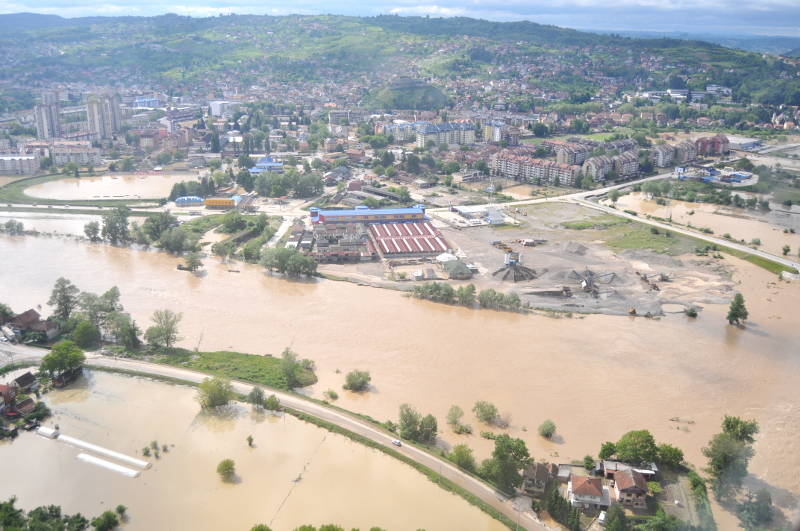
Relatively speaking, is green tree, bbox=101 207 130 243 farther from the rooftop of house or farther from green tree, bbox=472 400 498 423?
the rooftop of house

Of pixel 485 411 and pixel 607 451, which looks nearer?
pixel 607 451

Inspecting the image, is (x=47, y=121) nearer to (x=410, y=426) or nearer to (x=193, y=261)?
(x=193, y=261)

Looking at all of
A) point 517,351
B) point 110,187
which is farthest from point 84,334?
point 110,187

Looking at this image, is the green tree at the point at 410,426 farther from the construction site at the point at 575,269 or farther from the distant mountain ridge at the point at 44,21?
the distant mountain ridge at the point at 44,21

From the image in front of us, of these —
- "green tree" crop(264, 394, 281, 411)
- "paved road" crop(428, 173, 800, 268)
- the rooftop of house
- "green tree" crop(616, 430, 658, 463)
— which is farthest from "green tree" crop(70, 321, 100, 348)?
"paved road" crop(428, 173, 800, 268)

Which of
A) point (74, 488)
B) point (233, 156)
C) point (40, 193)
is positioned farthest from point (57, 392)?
point (233, 156)

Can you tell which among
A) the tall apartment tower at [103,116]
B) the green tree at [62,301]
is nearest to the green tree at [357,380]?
the green tree at [62,301]
